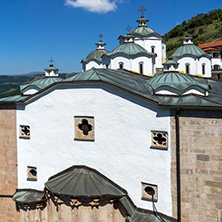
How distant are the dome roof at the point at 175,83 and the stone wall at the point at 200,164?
80.5 inches

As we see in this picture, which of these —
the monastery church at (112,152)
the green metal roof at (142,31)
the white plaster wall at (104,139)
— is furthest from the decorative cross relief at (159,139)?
the green metal roof at (142,31)

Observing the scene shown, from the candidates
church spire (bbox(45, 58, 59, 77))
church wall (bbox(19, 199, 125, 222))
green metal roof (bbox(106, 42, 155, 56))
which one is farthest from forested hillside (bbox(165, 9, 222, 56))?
church wall (bbox(19, 199, 125, 222))

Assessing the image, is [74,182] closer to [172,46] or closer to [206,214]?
[206,214]

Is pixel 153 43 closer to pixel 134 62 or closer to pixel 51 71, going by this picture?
pixel 134 62

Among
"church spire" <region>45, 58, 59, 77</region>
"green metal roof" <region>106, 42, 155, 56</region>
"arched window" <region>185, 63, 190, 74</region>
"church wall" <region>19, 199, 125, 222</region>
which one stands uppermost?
"green metal roof" <region>106, 42, 155, 56</region>

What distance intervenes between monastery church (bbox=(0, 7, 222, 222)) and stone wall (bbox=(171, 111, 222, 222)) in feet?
0.10

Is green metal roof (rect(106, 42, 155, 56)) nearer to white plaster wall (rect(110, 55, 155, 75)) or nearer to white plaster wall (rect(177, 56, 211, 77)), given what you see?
white plaster wall (rect(110, 55, 155, 75))

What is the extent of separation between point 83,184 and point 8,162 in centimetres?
464

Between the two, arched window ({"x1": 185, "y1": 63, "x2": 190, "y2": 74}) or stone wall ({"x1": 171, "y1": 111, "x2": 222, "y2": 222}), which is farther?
arched window ({"x1": 185, "y1": 63, "x2": 190, "y2": 74})

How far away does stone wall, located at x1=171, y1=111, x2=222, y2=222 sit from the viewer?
27.0 ft

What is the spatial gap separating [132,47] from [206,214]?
10504mm

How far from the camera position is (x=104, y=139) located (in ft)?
32.9

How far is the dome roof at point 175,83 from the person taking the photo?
1037 centimetres

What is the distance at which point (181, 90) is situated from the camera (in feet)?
33.6
